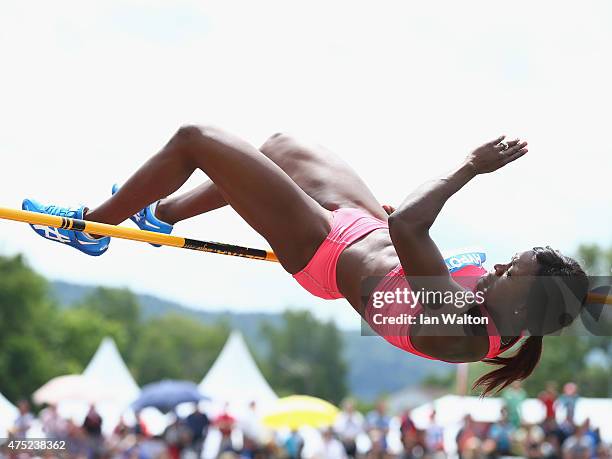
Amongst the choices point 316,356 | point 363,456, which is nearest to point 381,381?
point 316,356

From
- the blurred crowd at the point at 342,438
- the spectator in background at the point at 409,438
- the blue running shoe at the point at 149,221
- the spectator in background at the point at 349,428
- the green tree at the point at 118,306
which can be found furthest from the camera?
the green tree at the point at 118,306

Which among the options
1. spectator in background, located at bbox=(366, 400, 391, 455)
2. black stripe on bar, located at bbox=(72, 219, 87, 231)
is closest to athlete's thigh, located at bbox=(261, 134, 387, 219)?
black stripe on bar, located at bbox=(72, 219, 87, 231)

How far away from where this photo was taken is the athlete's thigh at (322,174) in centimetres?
443

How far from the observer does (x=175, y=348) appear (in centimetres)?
8444

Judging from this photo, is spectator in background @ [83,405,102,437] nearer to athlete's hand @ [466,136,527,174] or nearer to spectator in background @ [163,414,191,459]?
spectator in background @ [163,414,191,459]

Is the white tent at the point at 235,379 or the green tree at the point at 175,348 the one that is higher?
the white tent at the point at 235,379

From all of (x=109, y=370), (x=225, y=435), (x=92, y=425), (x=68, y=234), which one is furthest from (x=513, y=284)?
(x=109, y=370)

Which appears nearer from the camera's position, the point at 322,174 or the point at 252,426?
the point at 322,174

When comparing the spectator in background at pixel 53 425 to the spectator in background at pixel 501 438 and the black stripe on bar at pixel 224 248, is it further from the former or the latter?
the black stripe on bar at pixel 224 248

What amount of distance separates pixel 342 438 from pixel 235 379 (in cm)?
586

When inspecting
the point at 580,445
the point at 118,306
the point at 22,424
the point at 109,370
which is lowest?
the point at 118,306

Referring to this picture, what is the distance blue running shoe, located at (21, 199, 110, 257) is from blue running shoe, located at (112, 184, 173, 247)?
197 millimetres

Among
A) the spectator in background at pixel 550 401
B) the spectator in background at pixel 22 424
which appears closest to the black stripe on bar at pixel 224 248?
the spectator in background at pixel 22 424

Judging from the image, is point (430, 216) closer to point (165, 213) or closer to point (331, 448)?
point (165, 213)
